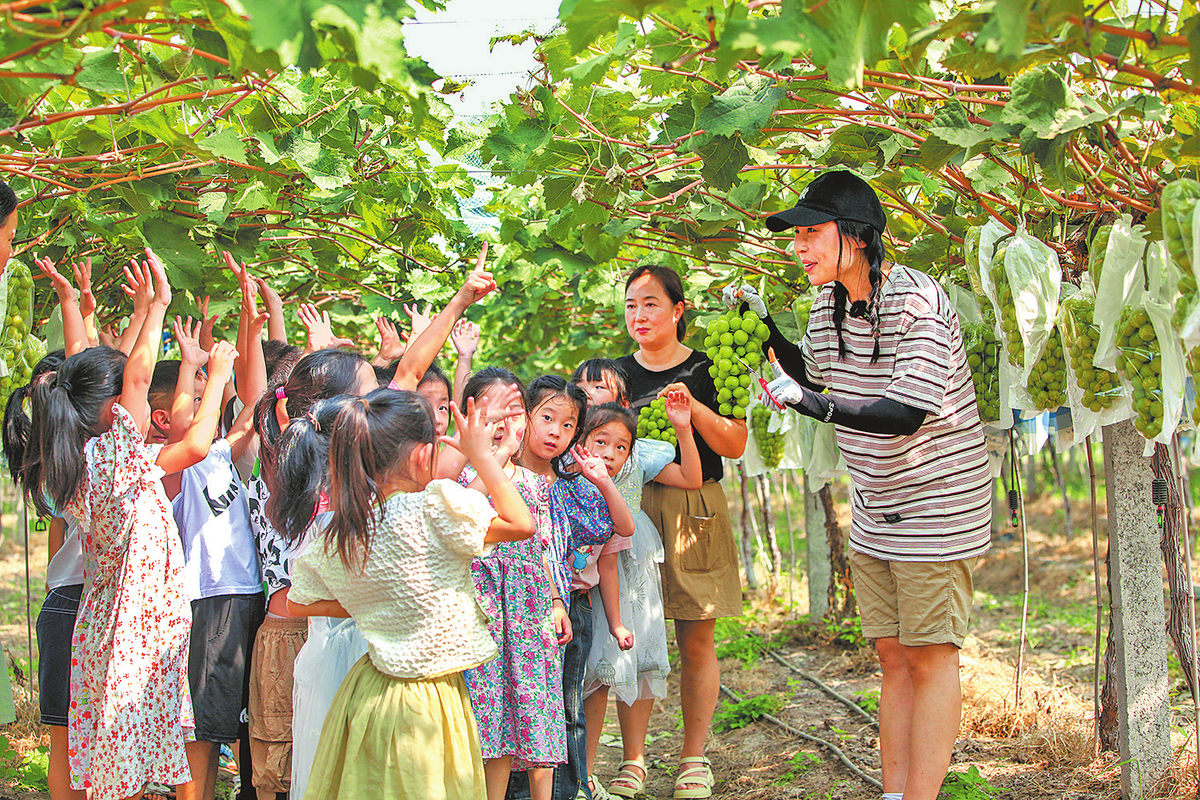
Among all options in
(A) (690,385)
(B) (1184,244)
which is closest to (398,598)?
(A) (690,385)

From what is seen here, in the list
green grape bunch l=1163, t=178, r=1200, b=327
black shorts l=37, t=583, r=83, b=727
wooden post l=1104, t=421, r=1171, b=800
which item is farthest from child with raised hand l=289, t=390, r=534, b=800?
wooden post l=1104, t=421, r=1171, b=800

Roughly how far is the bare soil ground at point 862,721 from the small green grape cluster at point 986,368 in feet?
3.56

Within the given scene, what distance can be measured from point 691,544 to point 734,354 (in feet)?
2.17

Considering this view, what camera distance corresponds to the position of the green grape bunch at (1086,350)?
2.21 meters

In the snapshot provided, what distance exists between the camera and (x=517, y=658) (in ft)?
7.83

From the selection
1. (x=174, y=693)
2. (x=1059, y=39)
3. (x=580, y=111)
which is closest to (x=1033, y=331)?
(x=1059, y=39)

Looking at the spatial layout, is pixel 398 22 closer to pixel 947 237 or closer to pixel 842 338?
pixel 842 338

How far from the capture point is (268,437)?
2.42 m

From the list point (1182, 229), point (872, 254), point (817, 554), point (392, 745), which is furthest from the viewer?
point (817, 554)

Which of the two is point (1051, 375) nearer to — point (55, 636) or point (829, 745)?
point (829, 745)

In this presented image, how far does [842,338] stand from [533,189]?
1.50 metres

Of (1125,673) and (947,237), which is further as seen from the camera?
(947,237)

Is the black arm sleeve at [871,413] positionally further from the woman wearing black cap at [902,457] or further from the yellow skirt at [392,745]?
the yellow skirt at [392,745]

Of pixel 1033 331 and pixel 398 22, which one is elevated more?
pixel 398 22
